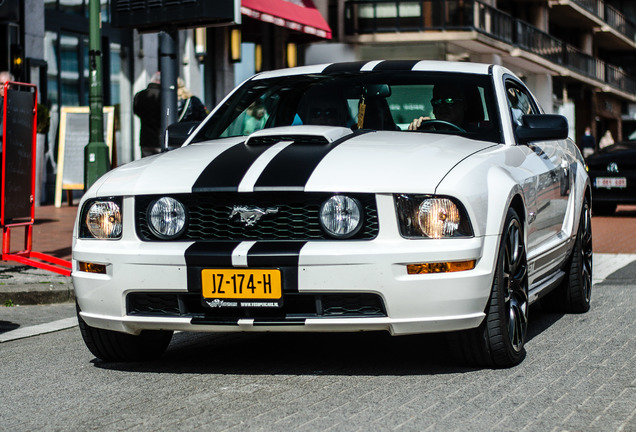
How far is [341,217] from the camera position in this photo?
518 cm

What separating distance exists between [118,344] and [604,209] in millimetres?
15808

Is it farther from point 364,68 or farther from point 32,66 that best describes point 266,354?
point 32,66

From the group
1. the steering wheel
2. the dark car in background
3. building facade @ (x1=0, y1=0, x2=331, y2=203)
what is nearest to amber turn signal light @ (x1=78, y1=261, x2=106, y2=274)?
the steering wheel

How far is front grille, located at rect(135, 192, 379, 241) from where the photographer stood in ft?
17.0

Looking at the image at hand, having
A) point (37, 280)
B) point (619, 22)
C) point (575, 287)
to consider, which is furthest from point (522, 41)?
point (575, 287)

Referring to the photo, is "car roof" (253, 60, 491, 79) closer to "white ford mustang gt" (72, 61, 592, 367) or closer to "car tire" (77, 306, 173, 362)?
"white ford mustang gt" (72, 61, 592, 367)

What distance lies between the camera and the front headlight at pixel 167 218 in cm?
539

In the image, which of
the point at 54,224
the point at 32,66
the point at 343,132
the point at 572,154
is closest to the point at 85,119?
the point at 32,66

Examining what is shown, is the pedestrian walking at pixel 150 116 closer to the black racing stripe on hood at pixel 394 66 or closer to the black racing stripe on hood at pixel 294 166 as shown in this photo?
the black racing stripe on hood at pixel 394 66

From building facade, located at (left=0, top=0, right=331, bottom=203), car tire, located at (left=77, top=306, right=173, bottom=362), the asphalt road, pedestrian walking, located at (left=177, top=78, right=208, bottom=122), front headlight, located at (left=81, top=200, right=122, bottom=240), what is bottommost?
the asphalt road

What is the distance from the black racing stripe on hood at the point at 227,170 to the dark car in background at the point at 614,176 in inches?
577

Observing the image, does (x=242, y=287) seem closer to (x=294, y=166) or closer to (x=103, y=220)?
(x=294, y=166)

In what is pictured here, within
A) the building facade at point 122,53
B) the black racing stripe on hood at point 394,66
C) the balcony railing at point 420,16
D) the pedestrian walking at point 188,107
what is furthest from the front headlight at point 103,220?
the balcony railing at point 420,16

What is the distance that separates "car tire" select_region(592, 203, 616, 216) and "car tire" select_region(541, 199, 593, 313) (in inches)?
495
